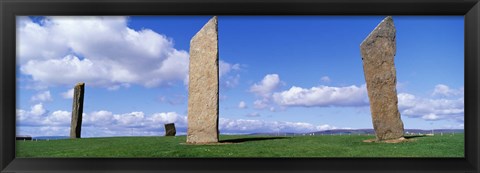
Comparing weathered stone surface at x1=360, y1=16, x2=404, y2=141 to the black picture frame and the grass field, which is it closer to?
the grass field

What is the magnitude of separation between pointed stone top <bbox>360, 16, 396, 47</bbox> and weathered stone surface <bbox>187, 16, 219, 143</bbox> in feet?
7.42

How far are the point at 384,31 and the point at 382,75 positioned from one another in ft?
2.15

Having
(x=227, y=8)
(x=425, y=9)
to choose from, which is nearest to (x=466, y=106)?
(x=425, y=9)

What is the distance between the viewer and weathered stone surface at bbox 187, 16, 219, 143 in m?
7.77

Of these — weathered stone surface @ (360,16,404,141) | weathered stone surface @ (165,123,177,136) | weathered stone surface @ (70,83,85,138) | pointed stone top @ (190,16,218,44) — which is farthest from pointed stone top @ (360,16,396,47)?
weathered stone surface @ (70,83,85,138)

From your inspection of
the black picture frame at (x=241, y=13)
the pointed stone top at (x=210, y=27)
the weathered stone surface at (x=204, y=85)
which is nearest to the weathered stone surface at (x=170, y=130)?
the weathered stone surface at (x=204, y=85)

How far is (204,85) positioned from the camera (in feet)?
25.7

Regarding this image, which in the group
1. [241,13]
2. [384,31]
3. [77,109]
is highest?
[384,31]

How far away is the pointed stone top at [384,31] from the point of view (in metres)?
7.79

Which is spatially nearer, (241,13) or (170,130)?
(241,13)

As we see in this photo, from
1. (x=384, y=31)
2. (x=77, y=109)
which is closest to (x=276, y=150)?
(x=384, y=31)

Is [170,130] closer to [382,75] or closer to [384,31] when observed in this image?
[382,75]

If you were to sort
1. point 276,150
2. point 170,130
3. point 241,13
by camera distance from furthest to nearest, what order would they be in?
point 170,130 → point 276,150 → point 241,13

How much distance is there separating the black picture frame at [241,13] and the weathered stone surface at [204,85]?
399 cm
